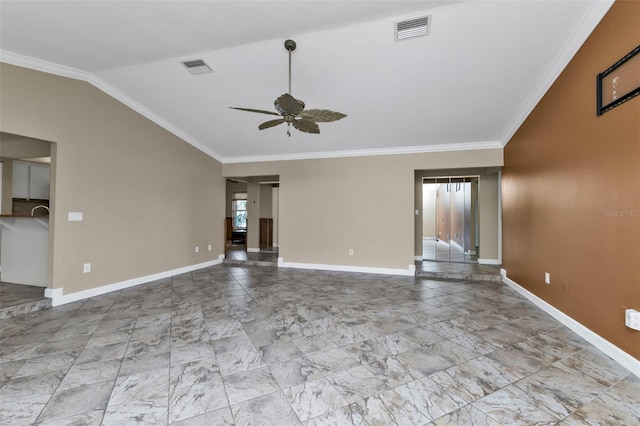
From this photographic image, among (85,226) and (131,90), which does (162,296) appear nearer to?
(85,226)

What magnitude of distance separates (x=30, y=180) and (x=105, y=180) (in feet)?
9.20

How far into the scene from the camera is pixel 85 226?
3.78m

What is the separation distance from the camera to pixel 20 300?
3281 millimetres

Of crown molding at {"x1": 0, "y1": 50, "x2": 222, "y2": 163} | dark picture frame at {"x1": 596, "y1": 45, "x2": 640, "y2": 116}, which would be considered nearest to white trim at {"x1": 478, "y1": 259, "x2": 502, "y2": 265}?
dark picture frame at {"x1": 596, "y1": 45, "x2": 640, "y2": 116}

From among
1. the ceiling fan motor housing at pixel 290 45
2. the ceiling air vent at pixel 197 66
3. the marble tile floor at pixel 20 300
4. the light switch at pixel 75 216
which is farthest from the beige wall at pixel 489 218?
the marble tile floor at pixel 20 300

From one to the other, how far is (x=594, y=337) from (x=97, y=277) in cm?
610

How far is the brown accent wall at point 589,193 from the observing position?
1980 millimetres

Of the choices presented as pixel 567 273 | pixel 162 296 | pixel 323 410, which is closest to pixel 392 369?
pixel 323 410

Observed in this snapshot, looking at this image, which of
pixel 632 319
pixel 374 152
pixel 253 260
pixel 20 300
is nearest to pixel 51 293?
pixel 20 300

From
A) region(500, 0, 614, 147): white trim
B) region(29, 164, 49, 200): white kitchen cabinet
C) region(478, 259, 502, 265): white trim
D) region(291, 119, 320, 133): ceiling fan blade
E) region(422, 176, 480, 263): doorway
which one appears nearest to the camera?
region(500, 0, 614, 147): white trim

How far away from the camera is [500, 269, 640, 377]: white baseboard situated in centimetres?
198

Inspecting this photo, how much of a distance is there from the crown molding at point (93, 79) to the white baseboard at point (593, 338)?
658 centimetres

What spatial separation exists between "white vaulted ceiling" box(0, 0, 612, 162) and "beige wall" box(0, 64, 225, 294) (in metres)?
0.31

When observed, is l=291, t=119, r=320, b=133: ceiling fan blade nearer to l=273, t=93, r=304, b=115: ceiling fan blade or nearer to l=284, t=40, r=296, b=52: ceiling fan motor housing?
l=273, t=93, r=304, b=115: ceiling fan blade
